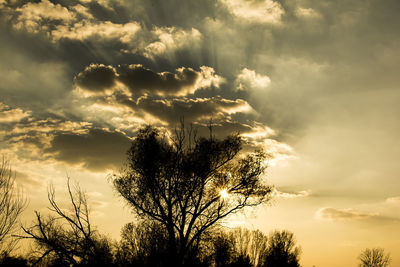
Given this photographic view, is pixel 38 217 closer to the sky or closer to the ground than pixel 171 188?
closer to the ground

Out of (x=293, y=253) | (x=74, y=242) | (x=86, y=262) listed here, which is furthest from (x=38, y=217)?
(x=293, y=253)

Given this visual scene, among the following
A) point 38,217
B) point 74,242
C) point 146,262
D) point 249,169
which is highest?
point 249,169

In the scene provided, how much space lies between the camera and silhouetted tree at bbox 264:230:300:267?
247 feet

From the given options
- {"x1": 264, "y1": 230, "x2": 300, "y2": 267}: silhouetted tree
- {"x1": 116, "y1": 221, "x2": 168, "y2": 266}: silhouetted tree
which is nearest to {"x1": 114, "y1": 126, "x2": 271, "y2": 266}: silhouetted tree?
{"x1": 116, "y1": 221, "x2": 168, "y2": 266}: silhouetted tree

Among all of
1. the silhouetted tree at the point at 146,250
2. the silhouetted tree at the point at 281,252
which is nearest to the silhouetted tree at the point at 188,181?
the silhouetted tree at the point at 146,250

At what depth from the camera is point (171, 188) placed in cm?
2255

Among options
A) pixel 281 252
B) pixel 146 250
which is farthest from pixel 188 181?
pixel 281 252

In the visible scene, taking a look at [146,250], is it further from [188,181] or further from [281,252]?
[281,252]

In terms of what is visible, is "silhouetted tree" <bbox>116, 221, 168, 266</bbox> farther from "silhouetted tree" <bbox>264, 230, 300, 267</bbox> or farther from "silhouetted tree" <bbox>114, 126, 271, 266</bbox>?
"silhouetted tree" <bbox>264, 230, 300, 267</bbox>

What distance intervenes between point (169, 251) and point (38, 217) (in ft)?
30.8

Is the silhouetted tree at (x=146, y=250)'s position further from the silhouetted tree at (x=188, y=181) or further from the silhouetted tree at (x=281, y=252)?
the silhouetted tree at (x=281, y=252)

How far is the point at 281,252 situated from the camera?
3044 inches

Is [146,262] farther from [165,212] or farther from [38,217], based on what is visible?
[38,217]

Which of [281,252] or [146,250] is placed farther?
[281,252]
